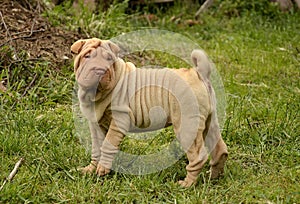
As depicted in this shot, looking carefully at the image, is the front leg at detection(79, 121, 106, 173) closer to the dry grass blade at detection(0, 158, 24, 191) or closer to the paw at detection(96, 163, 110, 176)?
the paw at detection(96, 163, 110, 176)

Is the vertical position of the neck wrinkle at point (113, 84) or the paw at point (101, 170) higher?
the neck wrinkle at point (113, 84)

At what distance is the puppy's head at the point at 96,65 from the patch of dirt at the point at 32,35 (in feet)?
6.89

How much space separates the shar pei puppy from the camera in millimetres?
3449

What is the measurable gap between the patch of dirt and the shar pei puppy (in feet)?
6.86

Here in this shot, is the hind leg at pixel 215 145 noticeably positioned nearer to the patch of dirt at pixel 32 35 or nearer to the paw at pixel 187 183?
the paw at pixel 187 183

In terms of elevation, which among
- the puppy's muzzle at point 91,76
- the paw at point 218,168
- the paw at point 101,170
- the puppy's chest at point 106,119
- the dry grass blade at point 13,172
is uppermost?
the puppy's muzzle at point 91,76

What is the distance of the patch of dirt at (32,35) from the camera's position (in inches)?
223

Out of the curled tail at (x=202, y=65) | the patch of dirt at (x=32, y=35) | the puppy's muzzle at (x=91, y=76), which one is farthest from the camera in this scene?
the patch of dirt at (x=32, y=35)

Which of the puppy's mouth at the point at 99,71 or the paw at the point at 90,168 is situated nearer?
the puppy's mouth at the point at 99,71

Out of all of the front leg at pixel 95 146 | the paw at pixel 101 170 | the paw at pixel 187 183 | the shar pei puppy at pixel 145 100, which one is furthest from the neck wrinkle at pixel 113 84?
the paw at pixel 187 183

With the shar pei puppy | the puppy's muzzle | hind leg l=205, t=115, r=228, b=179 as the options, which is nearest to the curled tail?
the shar pei puppy

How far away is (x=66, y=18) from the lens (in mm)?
6582

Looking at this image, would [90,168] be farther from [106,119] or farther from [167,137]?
[167,137]

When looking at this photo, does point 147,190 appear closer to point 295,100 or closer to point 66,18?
point 295,100
